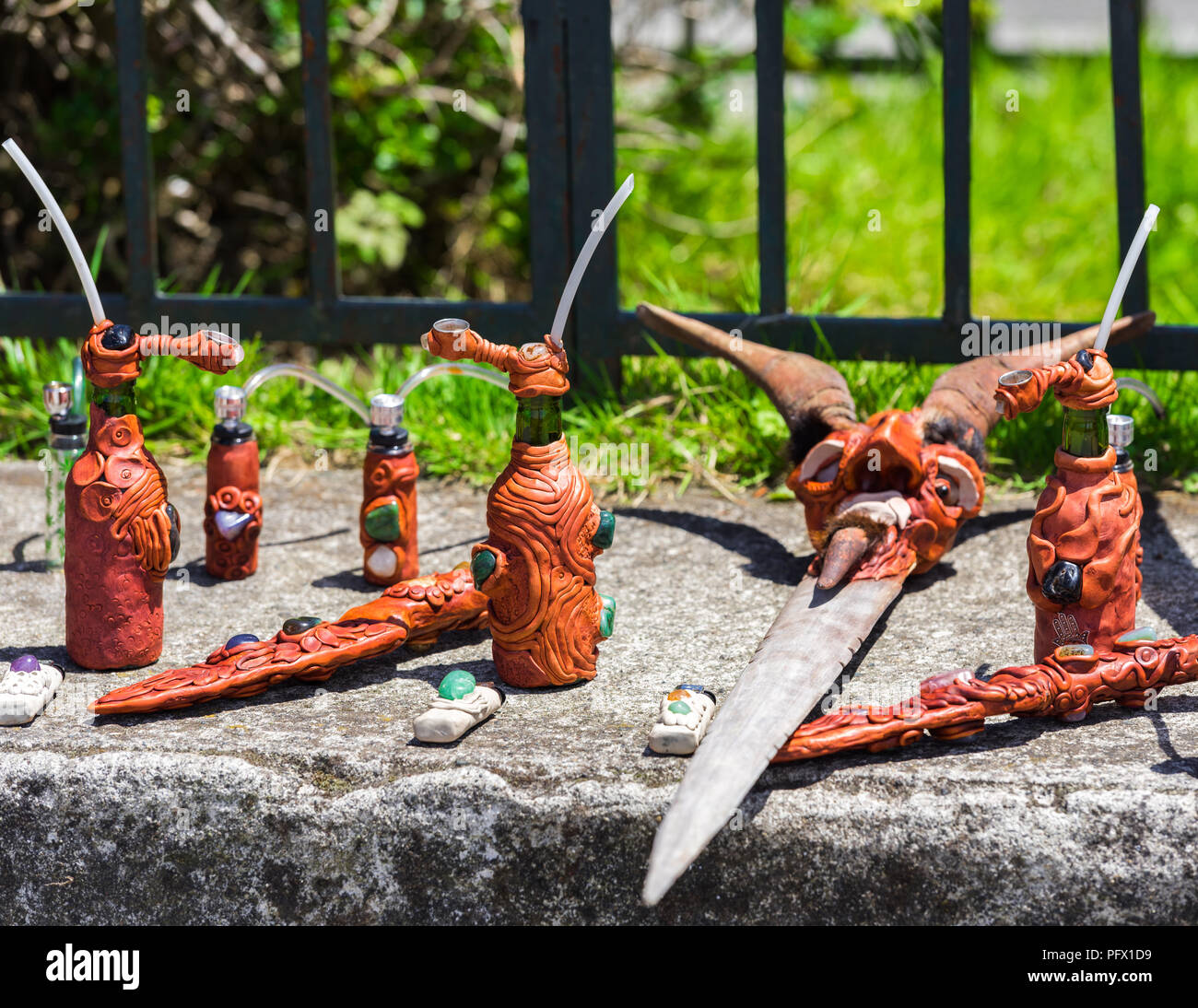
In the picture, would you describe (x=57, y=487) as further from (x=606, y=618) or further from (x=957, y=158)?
(x=957, y=158)

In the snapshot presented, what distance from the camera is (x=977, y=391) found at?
8.64 ft

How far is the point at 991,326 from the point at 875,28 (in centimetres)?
432

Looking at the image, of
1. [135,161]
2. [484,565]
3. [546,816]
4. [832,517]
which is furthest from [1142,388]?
[135,161]

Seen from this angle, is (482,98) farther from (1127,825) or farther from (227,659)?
(1127,825)

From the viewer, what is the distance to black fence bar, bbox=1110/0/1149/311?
303 centimetres

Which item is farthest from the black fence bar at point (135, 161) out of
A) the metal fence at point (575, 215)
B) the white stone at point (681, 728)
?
the white stone at point (681, 728)

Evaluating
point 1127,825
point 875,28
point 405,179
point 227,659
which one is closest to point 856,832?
point 1127,825

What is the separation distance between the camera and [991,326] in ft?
10.5

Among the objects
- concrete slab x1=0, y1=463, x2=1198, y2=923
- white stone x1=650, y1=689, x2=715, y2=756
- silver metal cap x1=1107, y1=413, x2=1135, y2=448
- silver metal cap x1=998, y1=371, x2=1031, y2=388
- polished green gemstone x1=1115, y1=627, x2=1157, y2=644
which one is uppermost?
silver metal cap x1=998, y1=371, x2=1031, y2=388

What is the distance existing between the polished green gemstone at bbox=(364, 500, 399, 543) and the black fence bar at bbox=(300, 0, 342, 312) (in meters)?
0.92

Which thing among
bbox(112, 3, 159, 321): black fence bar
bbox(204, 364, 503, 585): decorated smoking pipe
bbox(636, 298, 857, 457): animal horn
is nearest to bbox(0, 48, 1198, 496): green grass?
bbox(112, 3, 159, 321): black fence bar

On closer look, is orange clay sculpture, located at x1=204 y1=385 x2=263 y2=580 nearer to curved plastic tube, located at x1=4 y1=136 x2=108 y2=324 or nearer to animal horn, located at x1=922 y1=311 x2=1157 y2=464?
curved plastic tube, located at x1=4 y1=136 x2=108 y2=324

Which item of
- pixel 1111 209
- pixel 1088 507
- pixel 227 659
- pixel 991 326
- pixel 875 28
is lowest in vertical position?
pixel 227 659

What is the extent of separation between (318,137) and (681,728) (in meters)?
1.81
